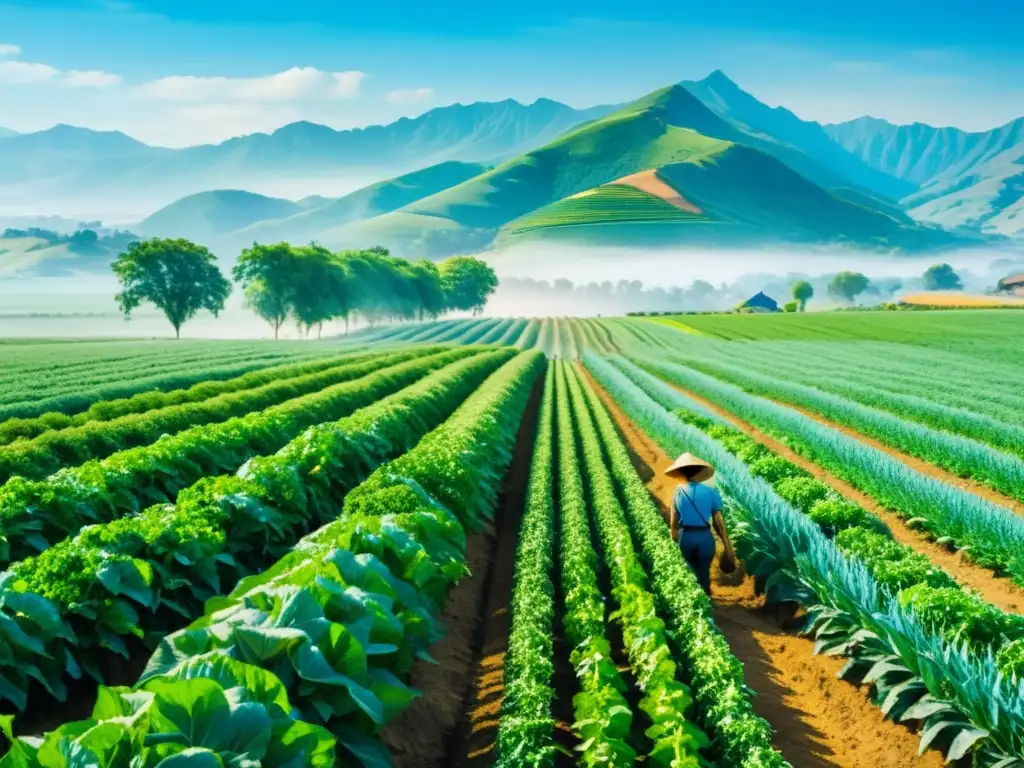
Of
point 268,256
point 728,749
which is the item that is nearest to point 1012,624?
point 728,749

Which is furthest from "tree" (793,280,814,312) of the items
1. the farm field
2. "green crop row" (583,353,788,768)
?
"green crop row" (583,353,788,768)

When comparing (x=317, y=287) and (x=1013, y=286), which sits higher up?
(x=317, y=287)

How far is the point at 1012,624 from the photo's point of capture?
23.6 feet

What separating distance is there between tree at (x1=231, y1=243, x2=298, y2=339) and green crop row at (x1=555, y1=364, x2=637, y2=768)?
67062 mm

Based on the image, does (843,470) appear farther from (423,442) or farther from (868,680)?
(868,680)

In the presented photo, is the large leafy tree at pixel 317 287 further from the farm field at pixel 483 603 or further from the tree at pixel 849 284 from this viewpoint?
the tree at pixel 849 284

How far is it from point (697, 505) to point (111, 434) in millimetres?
11413

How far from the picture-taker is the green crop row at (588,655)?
18.7ft

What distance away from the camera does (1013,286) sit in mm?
144625

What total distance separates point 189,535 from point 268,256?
234 feet

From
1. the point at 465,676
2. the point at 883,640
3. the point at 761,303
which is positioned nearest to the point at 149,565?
the point at 465,676

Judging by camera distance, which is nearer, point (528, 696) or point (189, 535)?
point (528, 696)

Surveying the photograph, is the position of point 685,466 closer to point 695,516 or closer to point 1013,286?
point 695,516

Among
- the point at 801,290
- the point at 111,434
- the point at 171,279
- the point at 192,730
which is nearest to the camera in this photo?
the point at 192,730
